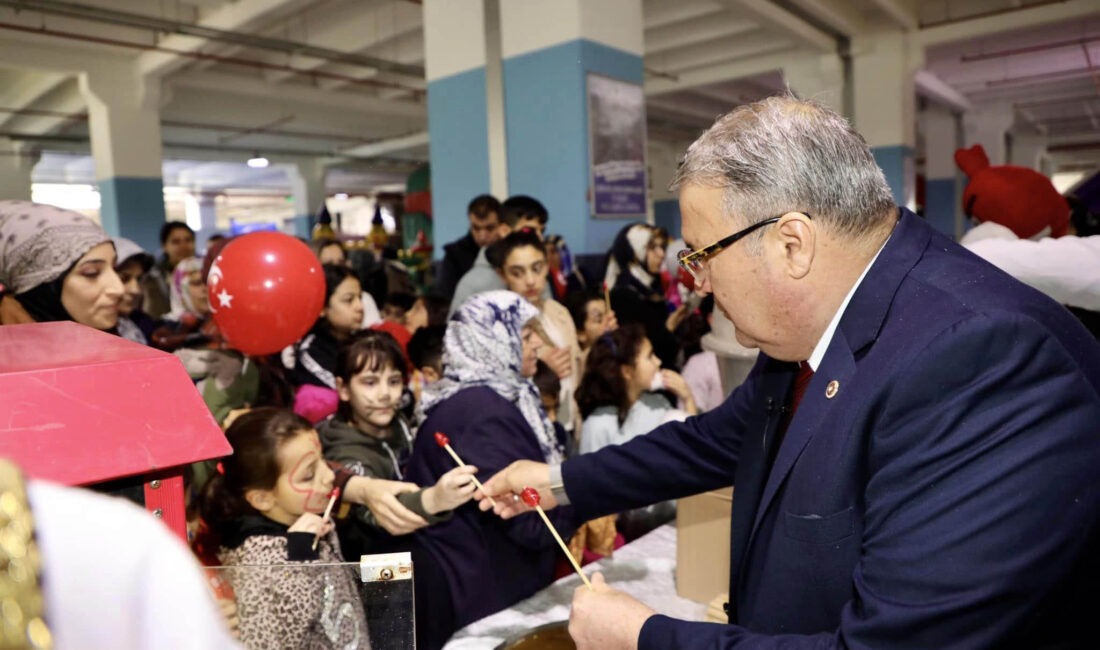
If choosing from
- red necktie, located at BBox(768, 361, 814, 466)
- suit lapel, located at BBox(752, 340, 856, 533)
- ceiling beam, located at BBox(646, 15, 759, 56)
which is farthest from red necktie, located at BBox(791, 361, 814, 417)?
ceiling beam, located at BBox(646, 15, 759, 56)

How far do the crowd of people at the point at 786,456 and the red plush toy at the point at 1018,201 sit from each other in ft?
7.03

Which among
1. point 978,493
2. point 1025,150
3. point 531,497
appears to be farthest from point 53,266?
point 1025,150

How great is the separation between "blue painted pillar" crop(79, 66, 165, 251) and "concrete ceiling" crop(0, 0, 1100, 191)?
33 cm

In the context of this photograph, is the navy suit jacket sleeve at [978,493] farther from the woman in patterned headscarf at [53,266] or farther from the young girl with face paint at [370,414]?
the woman in patterned headscarf at [53,266]

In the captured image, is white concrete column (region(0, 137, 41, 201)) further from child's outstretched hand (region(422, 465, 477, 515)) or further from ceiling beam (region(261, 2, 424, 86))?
child's outstretched hand (region(422, 465, 477, 515))

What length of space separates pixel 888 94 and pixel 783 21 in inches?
89.4

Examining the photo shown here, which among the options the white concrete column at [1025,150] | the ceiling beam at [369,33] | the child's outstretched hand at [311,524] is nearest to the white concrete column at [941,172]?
the white concrete column at [1025,150]

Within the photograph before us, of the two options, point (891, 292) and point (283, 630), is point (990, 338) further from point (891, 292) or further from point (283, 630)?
point (283, 630)

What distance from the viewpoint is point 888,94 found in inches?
363

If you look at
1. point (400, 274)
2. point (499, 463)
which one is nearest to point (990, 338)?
point (499, 463)

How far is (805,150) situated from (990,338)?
0.36 metres

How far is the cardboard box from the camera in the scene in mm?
1757

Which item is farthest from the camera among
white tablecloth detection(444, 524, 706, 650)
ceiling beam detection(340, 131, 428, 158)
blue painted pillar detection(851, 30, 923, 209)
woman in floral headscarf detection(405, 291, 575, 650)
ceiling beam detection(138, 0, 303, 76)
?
ceiling beam detection(340, 131, 428, 158)

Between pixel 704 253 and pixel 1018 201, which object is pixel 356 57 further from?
pixel 704 253
